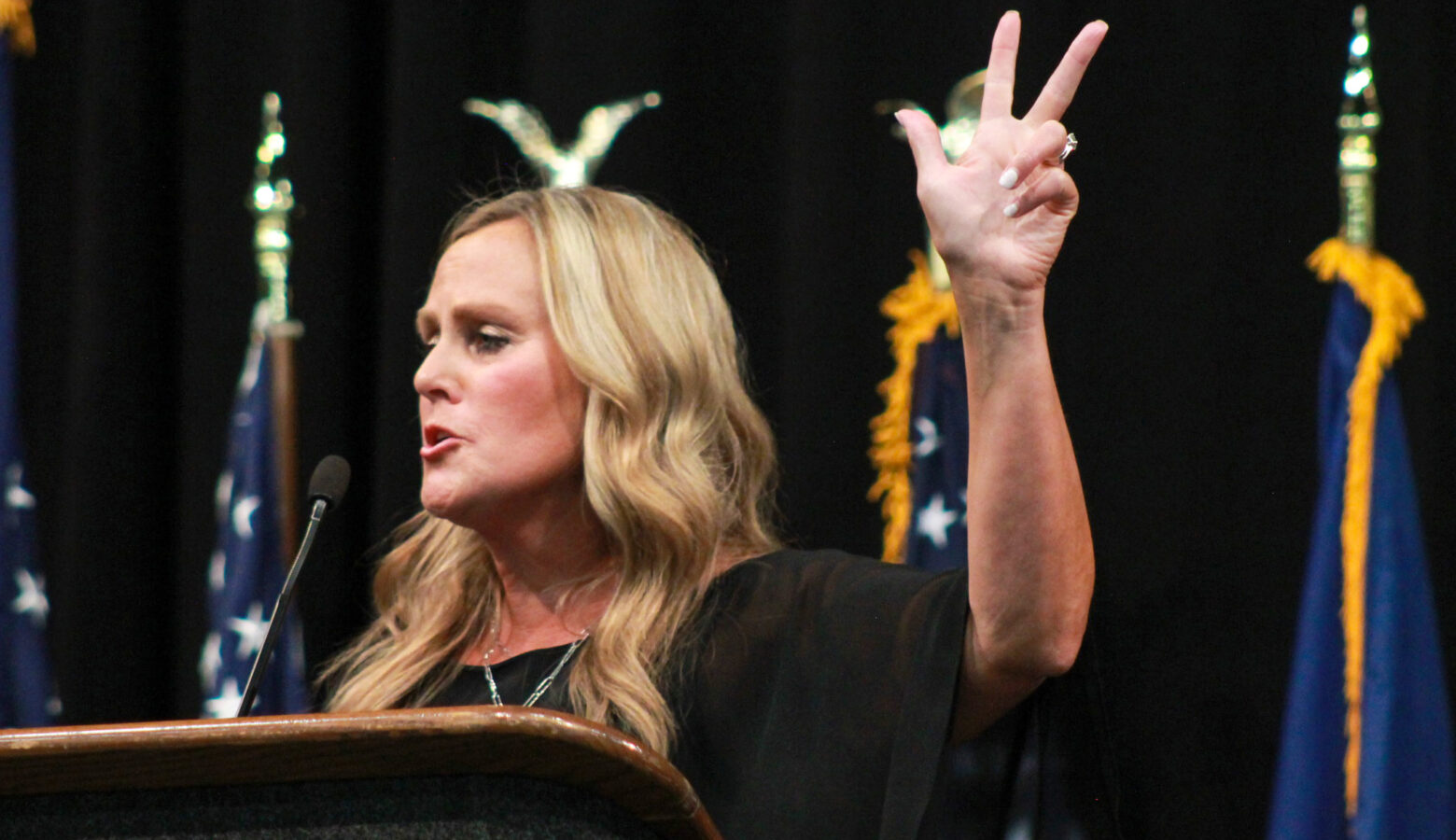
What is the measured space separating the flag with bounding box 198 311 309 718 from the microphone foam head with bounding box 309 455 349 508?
85cm

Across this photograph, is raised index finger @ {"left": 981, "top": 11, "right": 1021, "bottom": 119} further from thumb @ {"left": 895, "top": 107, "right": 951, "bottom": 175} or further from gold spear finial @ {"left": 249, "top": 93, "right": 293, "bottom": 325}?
gold spear finial @ {"left": 249, "top": 93, "right": 293, "bottom": 325}

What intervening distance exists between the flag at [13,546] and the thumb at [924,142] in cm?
192

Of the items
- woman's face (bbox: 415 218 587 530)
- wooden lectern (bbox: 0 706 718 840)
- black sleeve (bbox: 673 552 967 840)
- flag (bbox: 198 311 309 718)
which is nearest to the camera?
wooden lectern (bbox: 0 706 718 840)

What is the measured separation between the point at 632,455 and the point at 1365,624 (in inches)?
36.0

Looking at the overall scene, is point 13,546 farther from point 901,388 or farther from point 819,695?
point 819,695

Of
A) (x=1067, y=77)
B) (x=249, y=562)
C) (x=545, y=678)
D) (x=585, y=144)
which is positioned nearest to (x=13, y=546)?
(x=249, y=562)

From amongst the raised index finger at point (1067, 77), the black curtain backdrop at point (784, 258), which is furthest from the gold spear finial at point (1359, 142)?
the raised index finger at point (1067, 77)

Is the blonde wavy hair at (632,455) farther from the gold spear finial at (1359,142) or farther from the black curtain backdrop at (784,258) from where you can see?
the gold spear finial at (1359,142)

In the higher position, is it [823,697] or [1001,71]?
[1001,71]

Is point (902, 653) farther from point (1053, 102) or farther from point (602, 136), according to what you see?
point (602, 136)

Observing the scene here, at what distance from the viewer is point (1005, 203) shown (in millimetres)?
1177

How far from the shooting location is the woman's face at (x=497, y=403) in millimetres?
1690

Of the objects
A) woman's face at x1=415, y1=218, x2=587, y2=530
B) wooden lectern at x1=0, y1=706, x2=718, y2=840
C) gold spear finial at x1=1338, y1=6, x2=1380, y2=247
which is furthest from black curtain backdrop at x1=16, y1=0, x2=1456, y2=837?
wooden lectern at x1=0, y1=706, x2=718, y2=840

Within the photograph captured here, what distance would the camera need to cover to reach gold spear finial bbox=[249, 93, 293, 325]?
2447 mm
